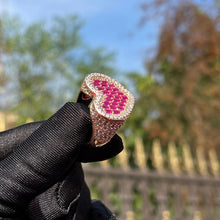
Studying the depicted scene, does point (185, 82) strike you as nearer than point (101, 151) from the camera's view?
No

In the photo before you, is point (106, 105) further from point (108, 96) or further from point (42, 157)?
point (42, 157)

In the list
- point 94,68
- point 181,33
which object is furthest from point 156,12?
point 94,68

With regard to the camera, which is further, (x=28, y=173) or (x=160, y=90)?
(x=160, y=90)

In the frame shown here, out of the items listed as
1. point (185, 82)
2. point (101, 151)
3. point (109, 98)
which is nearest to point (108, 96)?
point (109, 98)

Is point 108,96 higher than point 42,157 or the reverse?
higher

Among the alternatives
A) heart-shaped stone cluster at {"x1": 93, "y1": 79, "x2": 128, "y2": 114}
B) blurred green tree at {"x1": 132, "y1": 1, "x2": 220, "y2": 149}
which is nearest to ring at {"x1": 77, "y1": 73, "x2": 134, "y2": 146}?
heart-shaped stone cluster at {"x1": 93, "y1": 79, "x2": 128, "y2": 114}

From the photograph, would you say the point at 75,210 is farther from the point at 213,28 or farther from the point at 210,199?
the point at 213,28

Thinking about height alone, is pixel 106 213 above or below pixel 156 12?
above

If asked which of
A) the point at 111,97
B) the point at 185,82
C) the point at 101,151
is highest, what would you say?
the point at 111,97
